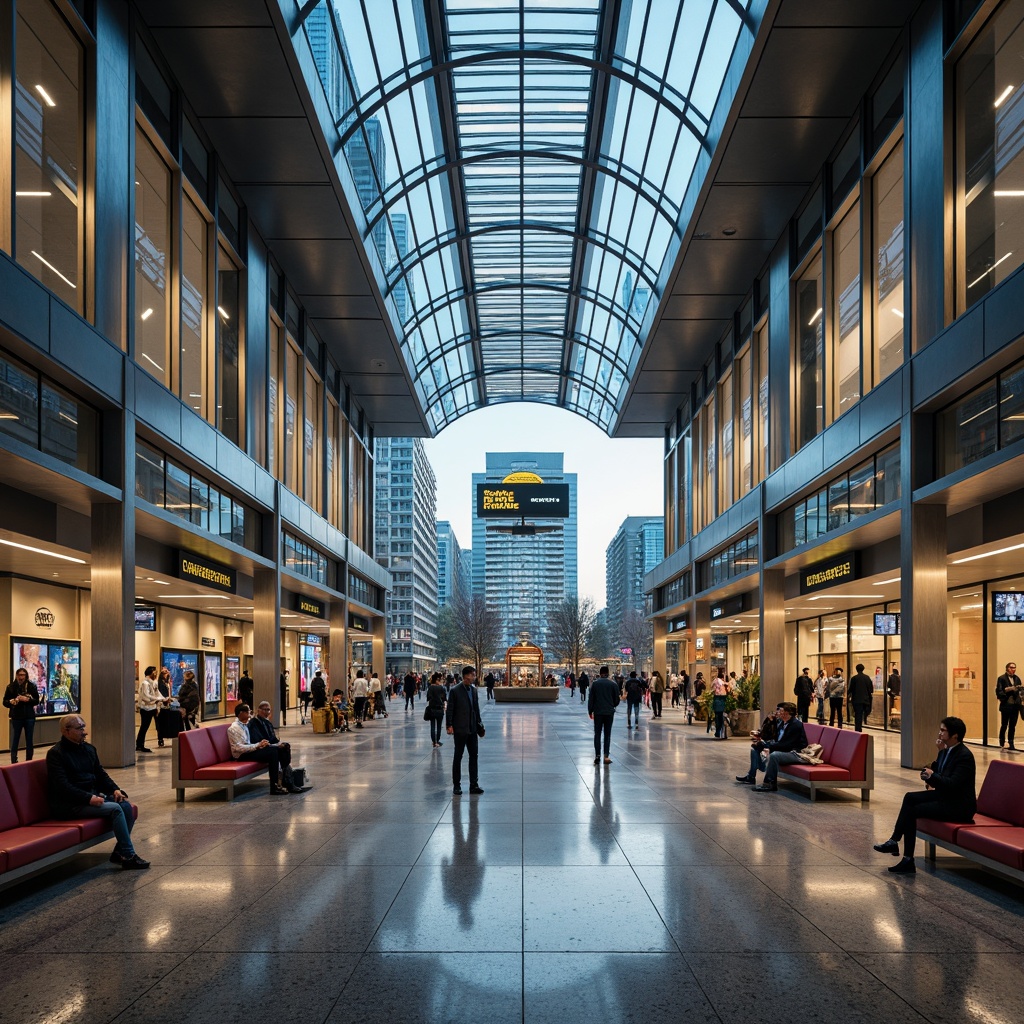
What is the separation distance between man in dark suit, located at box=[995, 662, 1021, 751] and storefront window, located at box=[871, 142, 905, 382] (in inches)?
259

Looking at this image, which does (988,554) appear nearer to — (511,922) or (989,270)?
(989,270)

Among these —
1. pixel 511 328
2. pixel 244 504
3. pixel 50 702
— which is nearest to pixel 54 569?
pixel 50 702

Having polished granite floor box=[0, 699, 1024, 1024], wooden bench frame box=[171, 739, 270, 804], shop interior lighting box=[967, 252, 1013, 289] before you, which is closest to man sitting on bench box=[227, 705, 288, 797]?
wooden bench frame box=[171, 739, 270, 804]

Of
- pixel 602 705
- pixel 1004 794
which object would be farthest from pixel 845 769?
pixel 602 705

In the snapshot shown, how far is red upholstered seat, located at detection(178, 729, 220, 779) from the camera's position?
12828 millimetres

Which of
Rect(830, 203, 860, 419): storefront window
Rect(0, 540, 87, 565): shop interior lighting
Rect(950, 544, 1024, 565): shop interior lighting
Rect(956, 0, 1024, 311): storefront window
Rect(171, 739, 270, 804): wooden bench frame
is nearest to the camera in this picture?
Rect(171, 739, 270, 804): wooden bench frame

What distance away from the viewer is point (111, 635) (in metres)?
15.7

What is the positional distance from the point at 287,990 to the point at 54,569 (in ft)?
55.3

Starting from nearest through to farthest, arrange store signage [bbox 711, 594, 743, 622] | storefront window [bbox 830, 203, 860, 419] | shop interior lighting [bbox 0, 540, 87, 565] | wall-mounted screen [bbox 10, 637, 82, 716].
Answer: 1. shop interior lighting [bbox 0, 540, 87, 565]
2. storefront window [bbox 830, 203, 860, 419]
3. wall-mounted screen [bbox 10, 637, 82, 716]
4. store signage [bbox 711, 594, 743, 622]

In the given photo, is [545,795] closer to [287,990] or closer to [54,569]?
[287,990]

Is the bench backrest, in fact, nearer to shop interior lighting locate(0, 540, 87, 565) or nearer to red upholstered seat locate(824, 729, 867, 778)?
red upholstered seat locate(824, 729, 867, 778)

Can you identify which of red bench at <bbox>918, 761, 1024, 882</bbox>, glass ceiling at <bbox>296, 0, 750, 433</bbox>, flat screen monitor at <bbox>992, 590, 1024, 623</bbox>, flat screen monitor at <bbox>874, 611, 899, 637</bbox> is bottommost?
red bench at <bbox>918, 761, 1024, 882</bbox>

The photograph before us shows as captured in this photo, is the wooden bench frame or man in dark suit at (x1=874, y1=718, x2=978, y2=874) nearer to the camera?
A: man in dark suit at (x1=874, y1=718, x2=978, y2=874)

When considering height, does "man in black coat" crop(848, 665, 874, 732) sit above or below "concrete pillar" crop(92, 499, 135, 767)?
below
